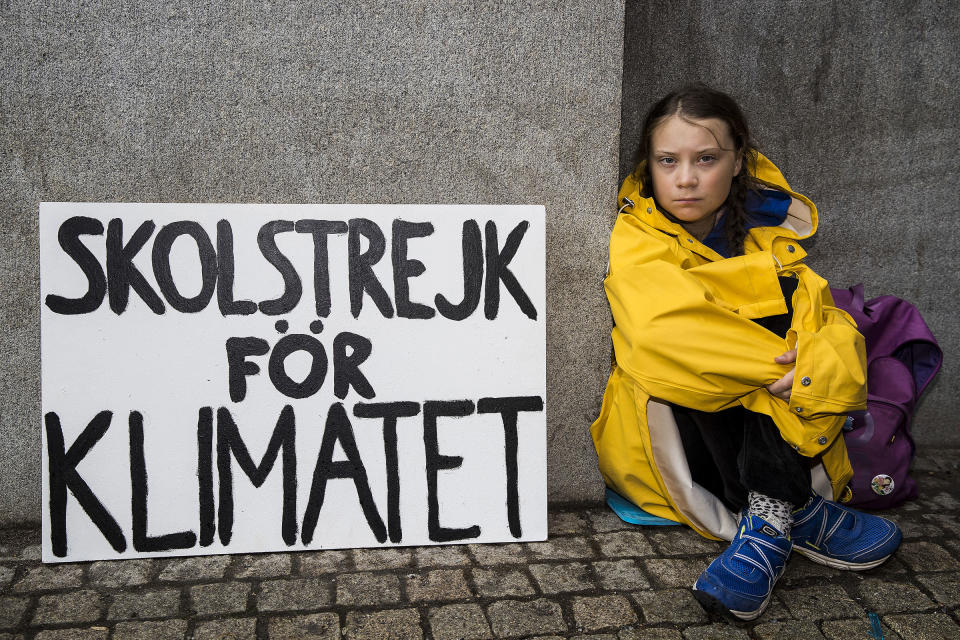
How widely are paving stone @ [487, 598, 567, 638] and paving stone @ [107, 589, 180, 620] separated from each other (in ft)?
3.03

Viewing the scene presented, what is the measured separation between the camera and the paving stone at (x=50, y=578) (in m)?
2.34

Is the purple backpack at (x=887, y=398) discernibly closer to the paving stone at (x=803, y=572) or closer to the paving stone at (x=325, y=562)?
the paving stone at (x=803, y=572)

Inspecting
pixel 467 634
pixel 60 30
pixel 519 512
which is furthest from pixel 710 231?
pixel 60 30

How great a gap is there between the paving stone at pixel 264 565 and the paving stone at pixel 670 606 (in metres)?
1.11

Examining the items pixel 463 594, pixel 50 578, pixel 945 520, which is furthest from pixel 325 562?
pixel 945 520

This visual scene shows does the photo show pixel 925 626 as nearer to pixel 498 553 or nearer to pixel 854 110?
pixel 498 553

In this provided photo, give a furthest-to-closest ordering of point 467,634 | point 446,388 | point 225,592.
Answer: point 446,388 → point 225,592 → point 467,634

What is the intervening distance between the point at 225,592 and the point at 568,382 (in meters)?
1.36

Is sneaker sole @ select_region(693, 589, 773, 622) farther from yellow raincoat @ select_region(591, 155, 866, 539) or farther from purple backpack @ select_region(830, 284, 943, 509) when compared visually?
purple backpack @ select_region(830, 284, 943, 509)

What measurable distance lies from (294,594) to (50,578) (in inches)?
30.7

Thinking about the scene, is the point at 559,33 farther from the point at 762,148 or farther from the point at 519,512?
the point at 519,512

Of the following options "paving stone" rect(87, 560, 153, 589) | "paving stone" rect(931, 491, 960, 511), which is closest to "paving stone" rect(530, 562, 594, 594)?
"paving stone" rect(87, 560, 153, 589)

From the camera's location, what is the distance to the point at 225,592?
2324 millimetres

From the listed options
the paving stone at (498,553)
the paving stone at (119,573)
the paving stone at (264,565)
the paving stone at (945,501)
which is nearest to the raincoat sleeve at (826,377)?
the paving stone at (498,553)
